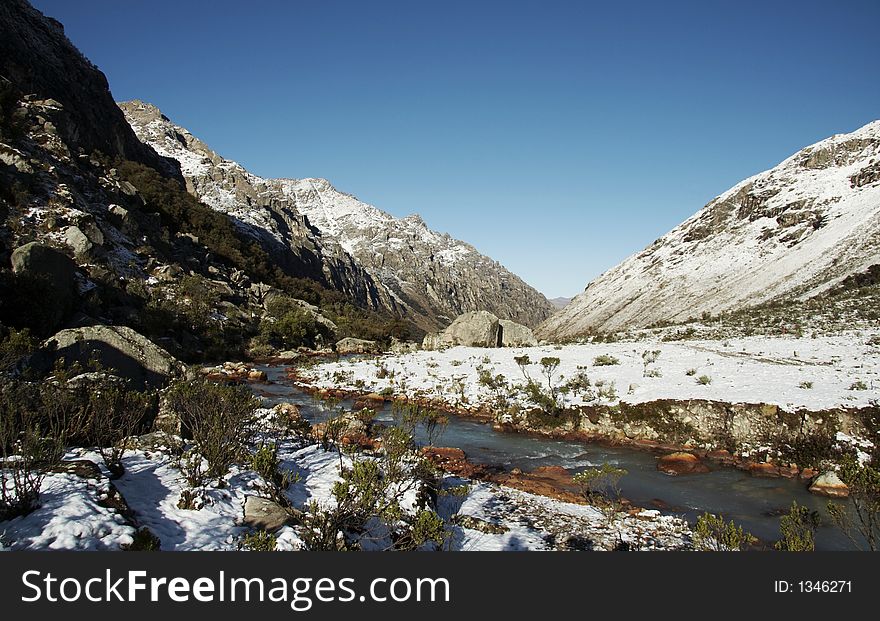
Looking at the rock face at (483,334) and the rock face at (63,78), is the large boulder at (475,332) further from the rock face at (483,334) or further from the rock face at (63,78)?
the rock face at (63,78)

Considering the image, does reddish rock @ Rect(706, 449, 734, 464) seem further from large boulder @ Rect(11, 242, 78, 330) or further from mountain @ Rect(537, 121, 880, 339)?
mountain @ Rect(537, 121, 880, 339)

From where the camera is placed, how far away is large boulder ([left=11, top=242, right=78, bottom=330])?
23.5 m

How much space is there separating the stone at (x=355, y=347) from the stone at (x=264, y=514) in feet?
160

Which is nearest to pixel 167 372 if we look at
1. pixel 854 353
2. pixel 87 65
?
pixel 854 353

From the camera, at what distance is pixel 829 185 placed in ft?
260

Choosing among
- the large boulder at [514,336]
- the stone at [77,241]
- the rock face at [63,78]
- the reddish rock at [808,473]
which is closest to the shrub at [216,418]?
the reddish rock at [808,473]

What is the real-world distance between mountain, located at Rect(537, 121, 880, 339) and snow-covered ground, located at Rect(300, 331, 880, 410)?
33.5 metres

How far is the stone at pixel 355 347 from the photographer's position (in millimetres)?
57094

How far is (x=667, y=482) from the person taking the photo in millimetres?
13305

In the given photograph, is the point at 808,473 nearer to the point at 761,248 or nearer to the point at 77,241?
the point at 77,241

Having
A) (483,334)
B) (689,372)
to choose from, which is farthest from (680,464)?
(483,334)

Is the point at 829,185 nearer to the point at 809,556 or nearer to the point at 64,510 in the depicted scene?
the point at 809,556

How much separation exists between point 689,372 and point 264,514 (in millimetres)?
20448

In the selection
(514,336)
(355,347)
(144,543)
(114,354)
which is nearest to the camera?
(144,543)
